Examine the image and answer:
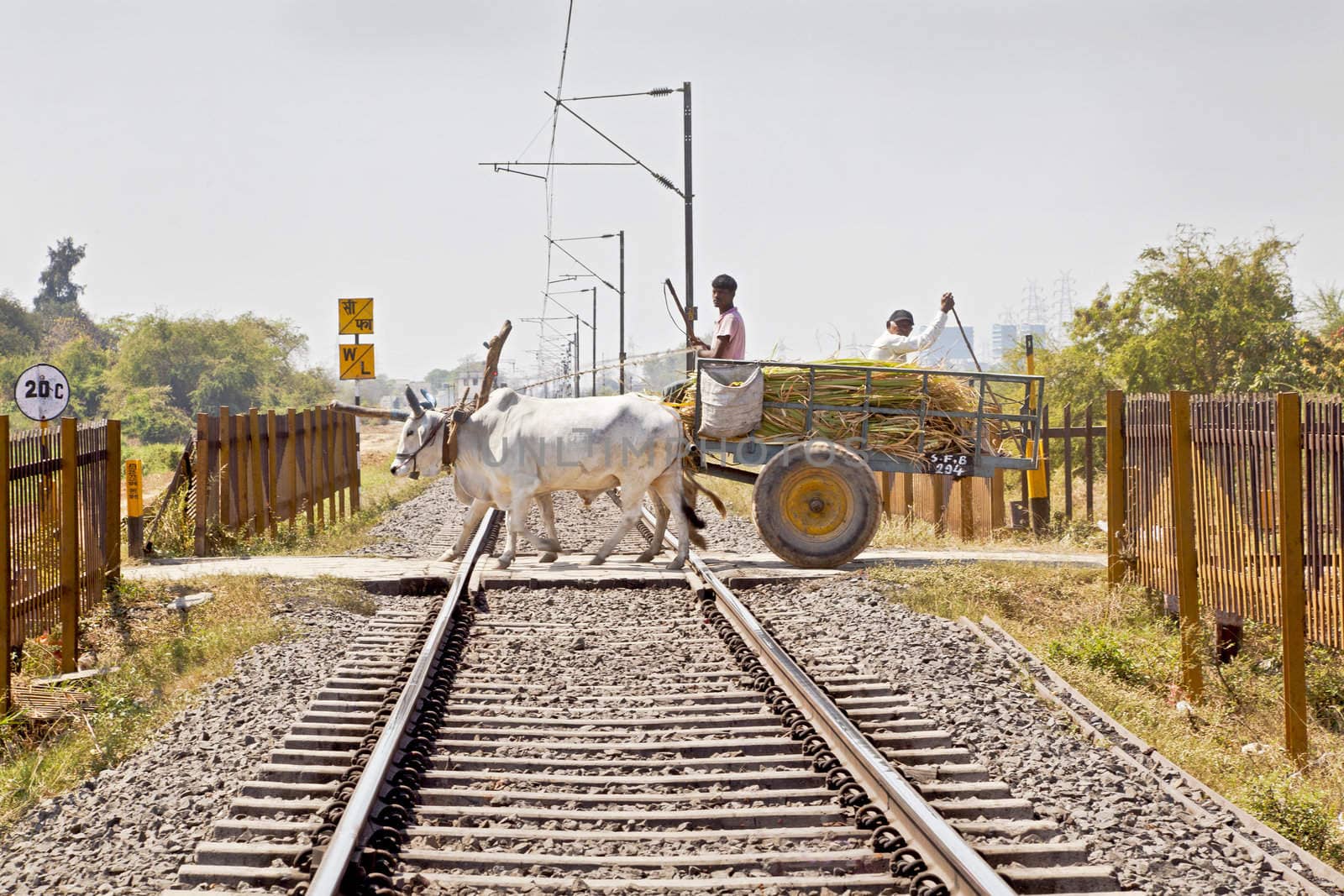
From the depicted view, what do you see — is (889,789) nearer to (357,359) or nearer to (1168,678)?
(1168,678)

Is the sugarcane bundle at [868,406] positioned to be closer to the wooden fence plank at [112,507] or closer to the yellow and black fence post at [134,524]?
the wooden fence plank at [112,507]

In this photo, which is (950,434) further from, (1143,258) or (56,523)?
(1143,258)

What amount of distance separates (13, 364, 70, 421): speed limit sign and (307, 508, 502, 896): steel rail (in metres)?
5.97

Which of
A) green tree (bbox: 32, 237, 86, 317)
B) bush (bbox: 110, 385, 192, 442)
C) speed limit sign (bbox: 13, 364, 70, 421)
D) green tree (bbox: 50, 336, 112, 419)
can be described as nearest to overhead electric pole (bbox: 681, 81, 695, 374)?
speed limit sign (bbox: 13, 364, 70, 421)

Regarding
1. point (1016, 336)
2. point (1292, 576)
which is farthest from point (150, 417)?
point (1292, 576)

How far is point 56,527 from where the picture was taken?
8.64m

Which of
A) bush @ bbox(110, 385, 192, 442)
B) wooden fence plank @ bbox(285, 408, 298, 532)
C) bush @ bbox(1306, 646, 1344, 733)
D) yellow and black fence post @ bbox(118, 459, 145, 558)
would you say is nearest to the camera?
bush @ bbox(1306, 646, 1344, 733)

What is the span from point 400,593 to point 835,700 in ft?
17.5

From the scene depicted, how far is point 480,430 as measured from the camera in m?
12.2

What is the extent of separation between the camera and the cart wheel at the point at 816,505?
11742mm

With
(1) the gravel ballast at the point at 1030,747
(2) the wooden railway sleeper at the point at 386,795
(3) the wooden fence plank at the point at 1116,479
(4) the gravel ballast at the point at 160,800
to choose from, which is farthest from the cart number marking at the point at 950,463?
(4) the gravel ballast at the point at 160,800

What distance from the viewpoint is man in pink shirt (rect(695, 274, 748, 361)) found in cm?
1239

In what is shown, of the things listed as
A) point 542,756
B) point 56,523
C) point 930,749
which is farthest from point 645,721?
point 56,523

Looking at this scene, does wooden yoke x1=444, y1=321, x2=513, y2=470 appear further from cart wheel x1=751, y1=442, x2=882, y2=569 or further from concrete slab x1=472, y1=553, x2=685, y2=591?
cart wheel x1=751, y1=442, x2=882, y2=569
